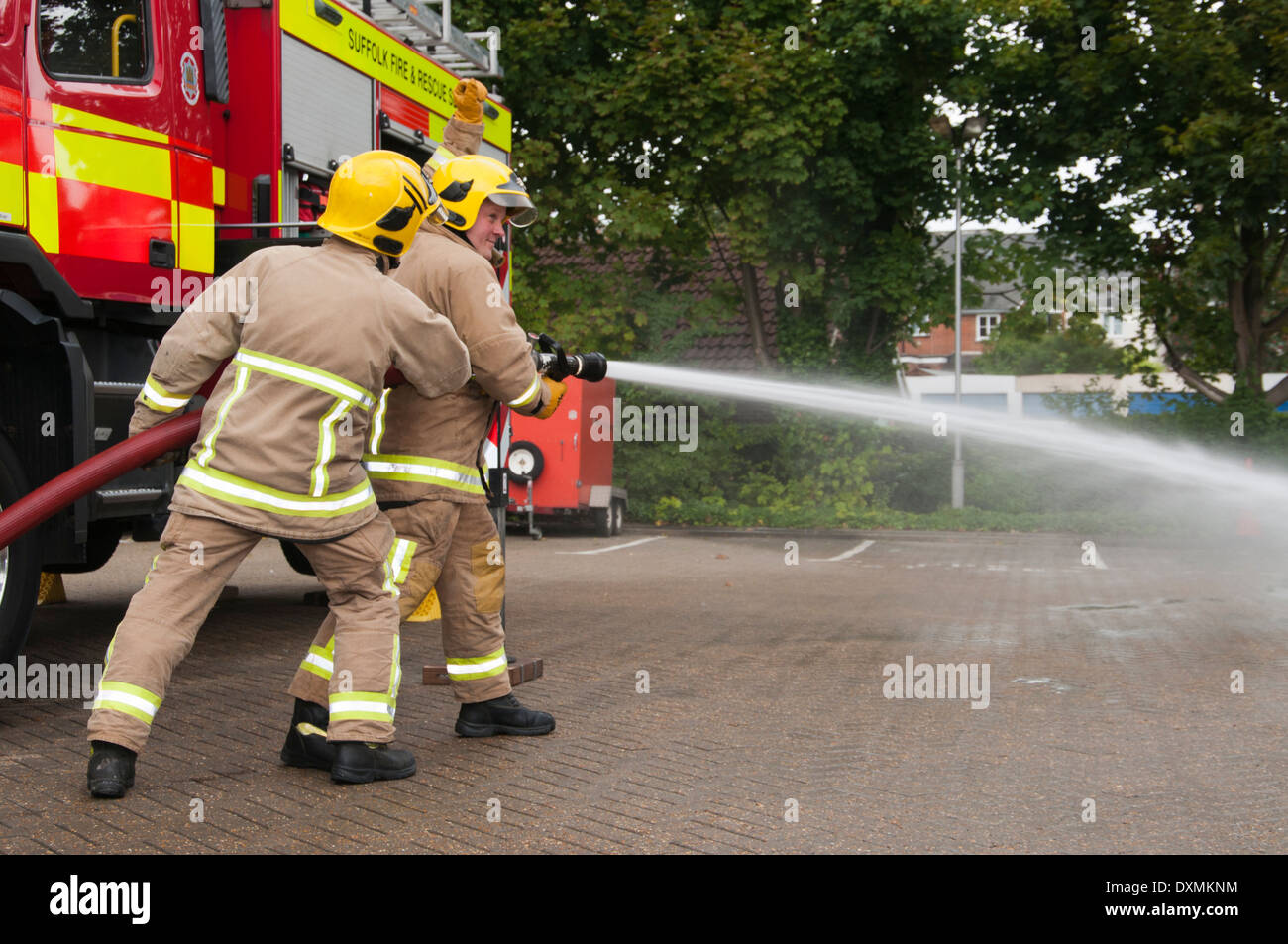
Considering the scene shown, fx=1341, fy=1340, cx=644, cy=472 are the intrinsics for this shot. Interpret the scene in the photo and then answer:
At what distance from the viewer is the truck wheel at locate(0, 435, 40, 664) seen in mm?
4633

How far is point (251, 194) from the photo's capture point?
6.23 m

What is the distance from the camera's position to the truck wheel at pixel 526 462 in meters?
15.2

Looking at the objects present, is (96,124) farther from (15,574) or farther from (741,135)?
(741,135)

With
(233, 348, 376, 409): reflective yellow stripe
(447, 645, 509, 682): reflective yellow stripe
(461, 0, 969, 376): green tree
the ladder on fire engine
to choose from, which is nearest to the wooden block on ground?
(447, 645, 509, 682): reflective yellow stripe

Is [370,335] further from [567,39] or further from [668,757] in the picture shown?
[567,39]

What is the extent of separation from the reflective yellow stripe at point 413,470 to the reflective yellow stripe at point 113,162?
6.30 ft

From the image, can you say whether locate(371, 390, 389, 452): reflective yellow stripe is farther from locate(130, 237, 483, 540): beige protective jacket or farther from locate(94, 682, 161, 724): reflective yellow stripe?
locate(94, 682, 161, 724): reflective yellow stripe

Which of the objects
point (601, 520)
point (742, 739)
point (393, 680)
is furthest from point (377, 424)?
point (601, 520)

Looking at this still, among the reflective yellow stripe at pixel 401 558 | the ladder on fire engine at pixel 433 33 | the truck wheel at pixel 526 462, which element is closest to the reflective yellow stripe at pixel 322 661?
the reflective yellow stripe at pixel 401 558

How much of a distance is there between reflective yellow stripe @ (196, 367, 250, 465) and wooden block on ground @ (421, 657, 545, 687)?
4.43 feet

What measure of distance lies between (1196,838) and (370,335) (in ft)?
8.70

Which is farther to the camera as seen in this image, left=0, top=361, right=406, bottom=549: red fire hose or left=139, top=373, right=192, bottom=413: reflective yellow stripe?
left=0, top=361, right=406, bottom=549: red fire hose

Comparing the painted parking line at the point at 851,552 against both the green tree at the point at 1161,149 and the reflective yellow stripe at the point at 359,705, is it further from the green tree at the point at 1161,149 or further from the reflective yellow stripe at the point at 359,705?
the reflective yellow stripe at the point at 359,705

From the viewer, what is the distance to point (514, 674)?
530 cm
